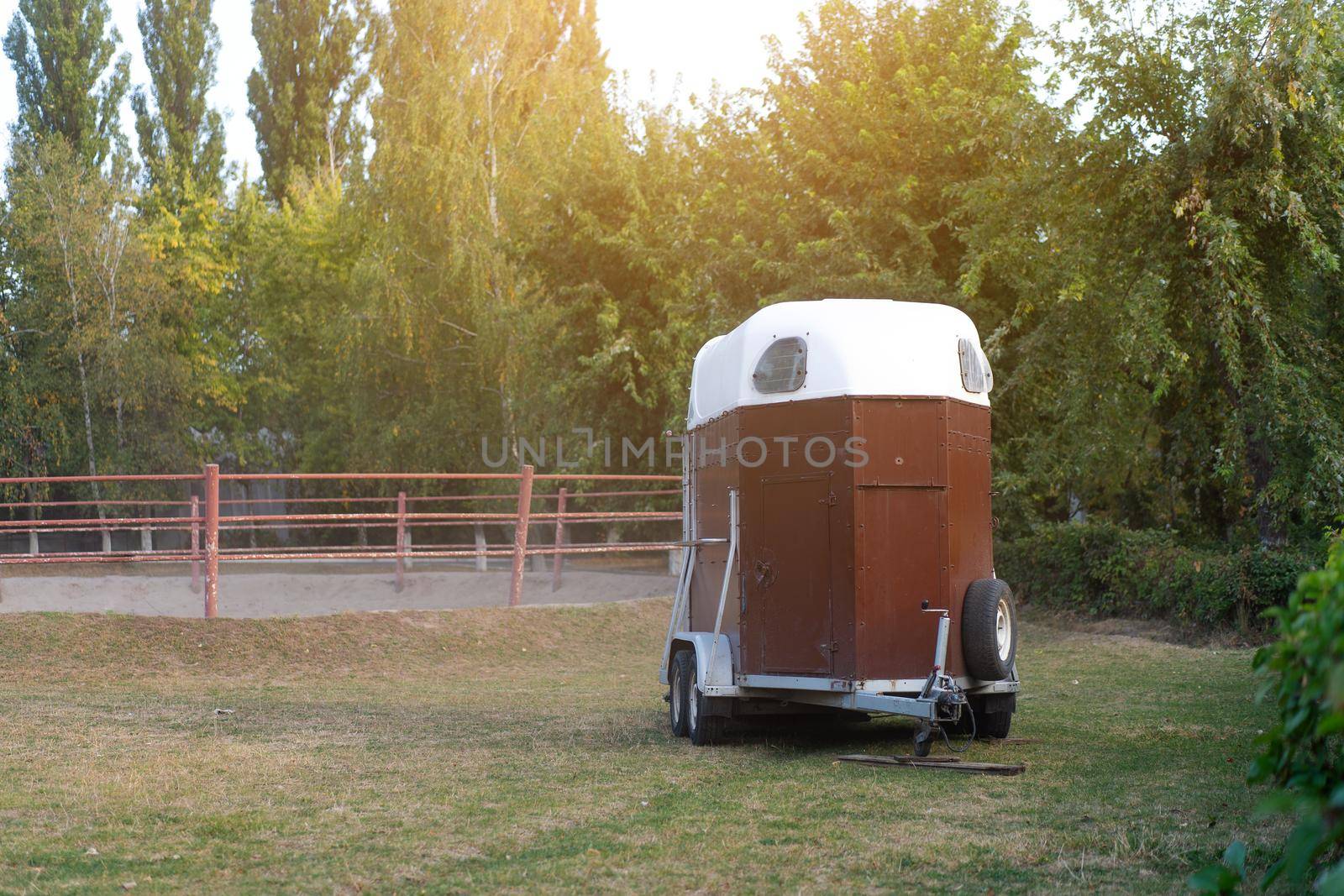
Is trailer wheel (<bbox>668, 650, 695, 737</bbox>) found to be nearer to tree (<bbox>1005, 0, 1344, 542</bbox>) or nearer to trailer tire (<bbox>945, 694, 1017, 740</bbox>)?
trailer tire (<bbox>945, 694, 1017, 740</bbox>)

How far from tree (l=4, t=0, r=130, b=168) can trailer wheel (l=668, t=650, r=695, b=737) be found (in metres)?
31.7

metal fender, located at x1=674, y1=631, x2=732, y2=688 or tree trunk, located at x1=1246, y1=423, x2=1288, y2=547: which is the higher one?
tree trunk, located at x1=1246, y1=423, x2=1288, y2=547

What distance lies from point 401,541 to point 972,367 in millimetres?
10445

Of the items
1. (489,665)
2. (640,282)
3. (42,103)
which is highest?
(42,103)

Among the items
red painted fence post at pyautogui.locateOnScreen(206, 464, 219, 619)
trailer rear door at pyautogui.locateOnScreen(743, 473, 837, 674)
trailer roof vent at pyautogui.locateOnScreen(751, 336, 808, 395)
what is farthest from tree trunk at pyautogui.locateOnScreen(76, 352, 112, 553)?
trailer roof vent at pyautogui.locateOnScreen(751, 336, 808, 395)

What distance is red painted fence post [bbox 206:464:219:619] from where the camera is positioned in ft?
45.5

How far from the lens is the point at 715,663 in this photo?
8938 millimetres

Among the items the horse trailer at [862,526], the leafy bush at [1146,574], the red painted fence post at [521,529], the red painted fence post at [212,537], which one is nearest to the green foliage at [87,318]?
the red painted fence post at [521,529]

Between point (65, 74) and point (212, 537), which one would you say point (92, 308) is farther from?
point (212, 537)

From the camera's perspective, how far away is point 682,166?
28.2m

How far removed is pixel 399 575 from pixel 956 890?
55.8 feet

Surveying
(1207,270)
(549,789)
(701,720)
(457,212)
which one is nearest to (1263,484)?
(1207,270)

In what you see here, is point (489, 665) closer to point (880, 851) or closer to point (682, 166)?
point (880, 851)

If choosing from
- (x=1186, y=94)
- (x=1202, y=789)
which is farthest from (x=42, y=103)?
(x=1202, y=789)
